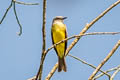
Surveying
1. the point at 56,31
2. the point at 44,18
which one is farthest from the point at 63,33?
the point at 44,18

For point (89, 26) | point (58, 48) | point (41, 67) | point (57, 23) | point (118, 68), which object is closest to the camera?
point (41, 67)

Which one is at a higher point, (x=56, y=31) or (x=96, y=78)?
(x=96, y=78)

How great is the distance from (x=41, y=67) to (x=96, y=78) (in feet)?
1.99

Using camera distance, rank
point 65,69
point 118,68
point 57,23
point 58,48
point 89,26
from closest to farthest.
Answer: point 118,68, point 89,26, point 65,69, point 58,48, point 57,23

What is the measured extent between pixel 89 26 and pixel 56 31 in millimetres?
2944

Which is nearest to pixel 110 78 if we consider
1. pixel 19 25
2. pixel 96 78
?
pixel 96 78

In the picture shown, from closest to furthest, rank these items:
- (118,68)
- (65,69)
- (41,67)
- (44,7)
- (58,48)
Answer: (44,7) → (41,67) → (118,68) → (65,69) → (58,48)

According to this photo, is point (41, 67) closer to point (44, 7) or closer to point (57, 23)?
point (44, 7)

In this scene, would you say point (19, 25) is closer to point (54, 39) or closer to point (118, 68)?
point (118, 68)

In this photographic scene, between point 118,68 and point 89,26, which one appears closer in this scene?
point 118,68

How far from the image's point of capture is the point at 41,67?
3525 millimetres

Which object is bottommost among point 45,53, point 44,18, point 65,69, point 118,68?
point 65,69

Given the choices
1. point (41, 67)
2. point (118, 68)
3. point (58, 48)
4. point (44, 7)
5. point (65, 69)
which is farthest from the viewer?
point (58, 48)

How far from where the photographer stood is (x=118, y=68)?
151 inches
